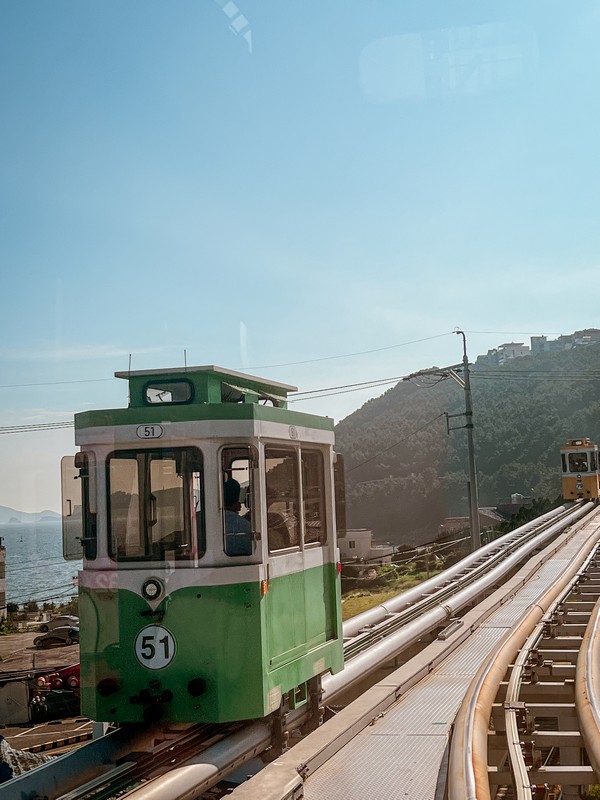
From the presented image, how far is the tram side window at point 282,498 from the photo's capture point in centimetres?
645

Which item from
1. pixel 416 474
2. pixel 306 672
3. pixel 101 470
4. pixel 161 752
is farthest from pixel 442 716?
pixel 416 474

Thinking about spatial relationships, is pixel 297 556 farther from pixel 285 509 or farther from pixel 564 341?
pixel 564 341

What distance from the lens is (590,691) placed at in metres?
7.58

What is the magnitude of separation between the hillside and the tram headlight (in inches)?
1357

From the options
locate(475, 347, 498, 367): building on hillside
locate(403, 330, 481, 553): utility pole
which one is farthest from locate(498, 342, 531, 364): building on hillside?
locate(403, 330, 481, 553): utility pole

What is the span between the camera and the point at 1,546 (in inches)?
355

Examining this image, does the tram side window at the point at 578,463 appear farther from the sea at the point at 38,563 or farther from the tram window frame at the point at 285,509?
the tram window frame at the point at 285,509

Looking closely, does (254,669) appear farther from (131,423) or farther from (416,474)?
(416,474)

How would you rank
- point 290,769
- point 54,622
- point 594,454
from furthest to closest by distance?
point 594,454 < point 54,622 < point 290,769

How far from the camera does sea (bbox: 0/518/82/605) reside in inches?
259

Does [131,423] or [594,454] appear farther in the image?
[594,454]

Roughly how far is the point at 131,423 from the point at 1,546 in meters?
3.76

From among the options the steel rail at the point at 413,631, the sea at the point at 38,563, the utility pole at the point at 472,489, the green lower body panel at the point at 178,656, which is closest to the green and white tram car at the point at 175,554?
the green lower body panel at the point at 178,656

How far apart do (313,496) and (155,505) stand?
1644 mm
